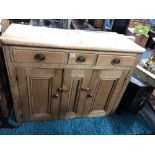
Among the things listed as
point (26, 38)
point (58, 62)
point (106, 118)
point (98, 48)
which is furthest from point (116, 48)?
point (106, 118)

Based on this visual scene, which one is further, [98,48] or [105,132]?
[105,132]

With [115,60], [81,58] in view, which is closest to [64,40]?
[81,58]

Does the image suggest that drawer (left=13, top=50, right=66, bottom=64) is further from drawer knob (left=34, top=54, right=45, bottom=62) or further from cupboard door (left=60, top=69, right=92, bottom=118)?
cupboard door (left=60, top=69, right=92, bottom=118)

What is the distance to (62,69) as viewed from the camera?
3.82 feet

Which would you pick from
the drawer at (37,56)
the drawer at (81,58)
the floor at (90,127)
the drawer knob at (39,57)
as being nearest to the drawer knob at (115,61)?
the drawer at (81,58)

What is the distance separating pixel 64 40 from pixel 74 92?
1.59 ft

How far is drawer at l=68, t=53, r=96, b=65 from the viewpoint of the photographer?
3.64 feet

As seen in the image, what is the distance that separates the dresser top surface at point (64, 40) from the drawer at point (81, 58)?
0.06 metres

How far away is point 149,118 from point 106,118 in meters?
0.52

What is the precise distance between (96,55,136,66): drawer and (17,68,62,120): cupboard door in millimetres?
341

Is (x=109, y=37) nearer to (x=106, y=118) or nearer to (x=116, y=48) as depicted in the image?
(x=116, y=48)

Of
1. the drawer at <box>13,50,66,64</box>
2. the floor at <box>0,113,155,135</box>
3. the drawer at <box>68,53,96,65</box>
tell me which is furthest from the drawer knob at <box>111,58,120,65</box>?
the floor at <box>0,113,155,135</box>

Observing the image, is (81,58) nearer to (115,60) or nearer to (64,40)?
(64,40)

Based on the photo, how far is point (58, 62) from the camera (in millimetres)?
1113
